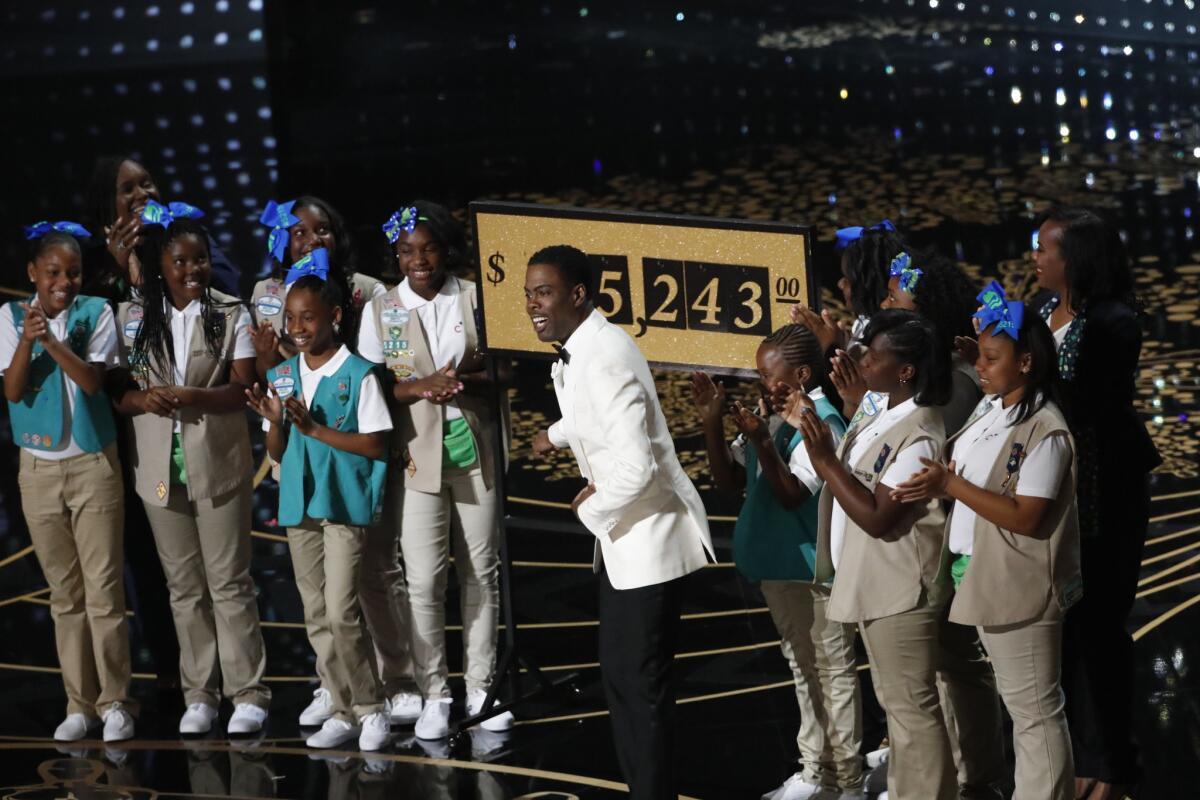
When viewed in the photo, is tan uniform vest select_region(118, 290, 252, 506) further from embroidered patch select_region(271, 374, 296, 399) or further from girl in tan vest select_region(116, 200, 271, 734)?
embroidered patch select_region(271, 374, 296, 399)

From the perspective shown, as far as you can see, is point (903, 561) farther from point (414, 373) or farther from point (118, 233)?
point (118, 233)

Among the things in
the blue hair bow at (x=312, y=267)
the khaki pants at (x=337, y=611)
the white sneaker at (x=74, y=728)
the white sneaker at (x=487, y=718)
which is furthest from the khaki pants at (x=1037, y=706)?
the white sneaker at (x=74, y=728)

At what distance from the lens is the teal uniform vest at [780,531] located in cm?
497

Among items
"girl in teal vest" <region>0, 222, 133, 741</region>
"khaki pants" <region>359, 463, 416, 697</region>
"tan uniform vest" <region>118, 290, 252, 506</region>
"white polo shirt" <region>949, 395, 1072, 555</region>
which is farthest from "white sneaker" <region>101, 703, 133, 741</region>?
"white polo shirt" <region>949, 395, 1072, 555</region>

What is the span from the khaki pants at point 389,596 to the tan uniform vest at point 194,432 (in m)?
0.51

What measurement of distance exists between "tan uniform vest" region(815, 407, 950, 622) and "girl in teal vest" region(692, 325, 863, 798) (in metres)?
0.40

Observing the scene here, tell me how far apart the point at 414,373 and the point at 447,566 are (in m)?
0.63

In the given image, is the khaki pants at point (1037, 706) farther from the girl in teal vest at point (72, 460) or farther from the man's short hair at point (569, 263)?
the girl in teal vest at point (72, 460)

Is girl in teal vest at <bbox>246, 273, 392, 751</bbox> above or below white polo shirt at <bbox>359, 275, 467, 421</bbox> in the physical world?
below

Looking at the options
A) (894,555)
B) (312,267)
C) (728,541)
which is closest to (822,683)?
(894,555)

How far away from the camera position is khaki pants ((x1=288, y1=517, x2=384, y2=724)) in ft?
18.5

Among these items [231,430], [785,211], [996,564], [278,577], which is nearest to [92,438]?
[231,430]

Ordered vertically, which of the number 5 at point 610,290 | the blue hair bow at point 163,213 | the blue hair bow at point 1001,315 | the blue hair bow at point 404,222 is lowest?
the blue hair bow at point 1001,315

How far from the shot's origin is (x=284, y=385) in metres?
5.62
